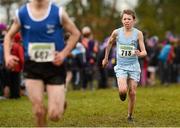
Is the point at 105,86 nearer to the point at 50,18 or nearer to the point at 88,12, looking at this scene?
the point at 50,18

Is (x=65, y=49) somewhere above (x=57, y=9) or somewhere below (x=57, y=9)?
below

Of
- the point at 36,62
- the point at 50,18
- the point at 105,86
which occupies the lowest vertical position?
the point at 105,86

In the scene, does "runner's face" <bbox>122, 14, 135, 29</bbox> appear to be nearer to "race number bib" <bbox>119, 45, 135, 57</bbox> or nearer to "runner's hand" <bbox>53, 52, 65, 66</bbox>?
"race number bib" <bbox>119, 45, 135, 57</bbox>

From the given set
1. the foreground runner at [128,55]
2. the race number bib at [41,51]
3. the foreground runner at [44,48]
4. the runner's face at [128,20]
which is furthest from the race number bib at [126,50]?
the race number bib at [41,51]

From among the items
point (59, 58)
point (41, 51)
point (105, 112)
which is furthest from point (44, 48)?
point (105, 112)

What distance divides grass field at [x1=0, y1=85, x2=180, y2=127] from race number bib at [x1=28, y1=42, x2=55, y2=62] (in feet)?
10.5

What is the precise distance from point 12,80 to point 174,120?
24.5ft

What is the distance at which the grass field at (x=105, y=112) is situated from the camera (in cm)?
1175

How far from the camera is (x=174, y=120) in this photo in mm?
11945

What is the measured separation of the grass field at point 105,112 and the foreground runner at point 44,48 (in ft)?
9.84

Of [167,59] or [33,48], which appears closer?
[33,48]

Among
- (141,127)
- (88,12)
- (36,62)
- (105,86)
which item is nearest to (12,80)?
(105,86)

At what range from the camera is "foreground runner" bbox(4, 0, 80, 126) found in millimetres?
8469

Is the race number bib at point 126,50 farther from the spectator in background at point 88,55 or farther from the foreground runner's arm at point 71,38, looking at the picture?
the spectator in background at point 88,55
